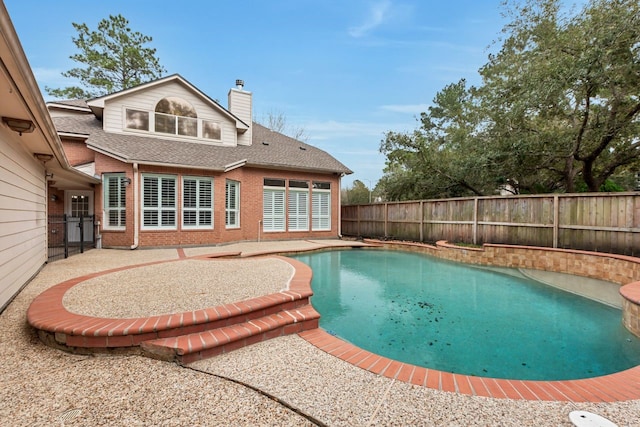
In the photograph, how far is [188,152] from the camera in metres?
11.5

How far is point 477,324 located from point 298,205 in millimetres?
10436

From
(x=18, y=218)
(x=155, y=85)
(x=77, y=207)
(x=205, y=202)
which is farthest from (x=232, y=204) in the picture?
(x=18, y=218)

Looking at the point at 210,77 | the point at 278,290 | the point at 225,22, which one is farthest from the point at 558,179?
the point at 210,77

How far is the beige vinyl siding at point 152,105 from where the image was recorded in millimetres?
11367

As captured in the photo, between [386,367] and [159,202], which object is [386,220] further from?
[386,367]

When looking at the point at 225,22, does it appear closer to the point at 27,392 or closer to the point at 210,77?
the point at 210,77

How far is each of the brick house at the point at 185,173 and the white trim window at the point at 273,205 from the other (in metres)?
0.05

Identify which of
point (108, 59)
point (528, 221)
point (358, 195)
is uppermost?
point (108, 59)

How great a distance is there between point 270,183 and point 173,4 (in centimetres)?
826

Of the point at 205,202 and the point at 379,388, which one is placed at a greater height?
the point at 205,202

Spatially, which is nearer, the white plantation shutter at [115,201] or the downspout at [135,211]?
the downspout at [135,211]

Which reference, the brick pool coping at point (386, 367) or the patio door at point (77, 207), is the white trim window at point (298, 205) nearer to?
the patio door at point (77, 207)

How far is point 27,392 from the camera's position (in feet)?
7.45

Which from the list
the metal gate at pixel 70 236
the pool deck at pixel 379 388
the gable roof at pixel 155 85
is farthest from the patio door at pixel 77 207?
the pool deck at pixel 379 388
